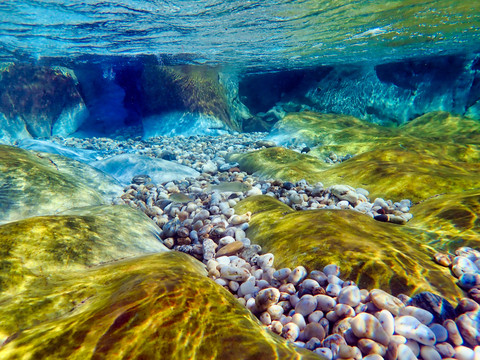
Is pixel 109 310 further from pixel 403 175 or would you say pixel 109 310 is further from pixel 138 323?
pixel 403 175

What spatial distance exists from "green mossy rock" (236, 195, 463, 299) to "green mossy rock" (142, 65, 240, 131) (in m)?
13.1

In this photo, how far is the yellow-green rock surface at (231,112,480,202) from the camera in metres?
4.39

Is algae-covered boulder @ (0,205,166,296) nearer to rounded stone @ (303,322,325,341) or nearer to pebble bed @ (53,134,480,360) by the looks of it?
pebble bed @ (53,134,480,360)

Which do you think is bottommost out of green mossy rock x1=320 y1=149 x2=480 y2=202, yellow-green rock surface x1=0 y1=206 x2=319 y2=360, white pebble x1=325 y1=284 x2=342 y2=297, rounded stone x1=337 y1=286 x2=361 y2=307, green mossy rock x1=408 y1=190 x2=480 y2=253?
green mossy rock x1=320 y1=149 x2=480 y2=202

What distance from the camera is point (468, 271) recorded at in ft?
6.88

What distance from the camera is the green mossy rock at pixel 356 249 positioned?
6.64ft

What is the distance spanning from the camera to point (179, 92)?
14945 mm

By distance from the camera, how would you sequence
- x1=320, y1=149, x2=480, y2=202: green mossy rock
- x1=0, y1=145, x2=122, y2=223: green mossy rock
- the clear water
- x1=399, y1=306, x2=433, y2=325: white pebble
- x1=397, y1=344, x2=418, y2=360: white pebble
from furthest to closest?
the clear water < x1=320, y1=149, x2=480, y2=202: green mossy rock < x1=0, y1=145, x2=122, y2=223: green mossy rock < x1=399, y1=306, x2=433, y2=325: white pebble < x1=397, y1=344, x2=418, y2=360: white pebble

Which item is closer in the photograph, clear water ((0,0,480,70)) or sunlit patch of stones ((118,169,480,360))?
sunlit patch of stones ((118,169,480,360))

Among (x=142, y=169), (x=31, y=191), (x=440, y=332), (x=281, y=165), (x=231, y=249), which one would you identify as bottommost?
(x=142, y=169)

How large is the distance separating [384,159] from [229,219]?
4075mm

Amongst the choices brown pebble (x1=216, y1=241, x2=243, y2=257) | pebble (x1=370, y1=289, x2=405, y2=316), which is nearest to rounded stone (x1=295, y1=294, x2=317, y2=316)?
pebble (x1=370, y1=289, x2=405, y2=316)

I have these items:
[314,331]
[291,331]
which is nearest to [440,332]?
[314,331]

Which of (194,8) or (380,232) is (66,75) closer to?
(194,8)
